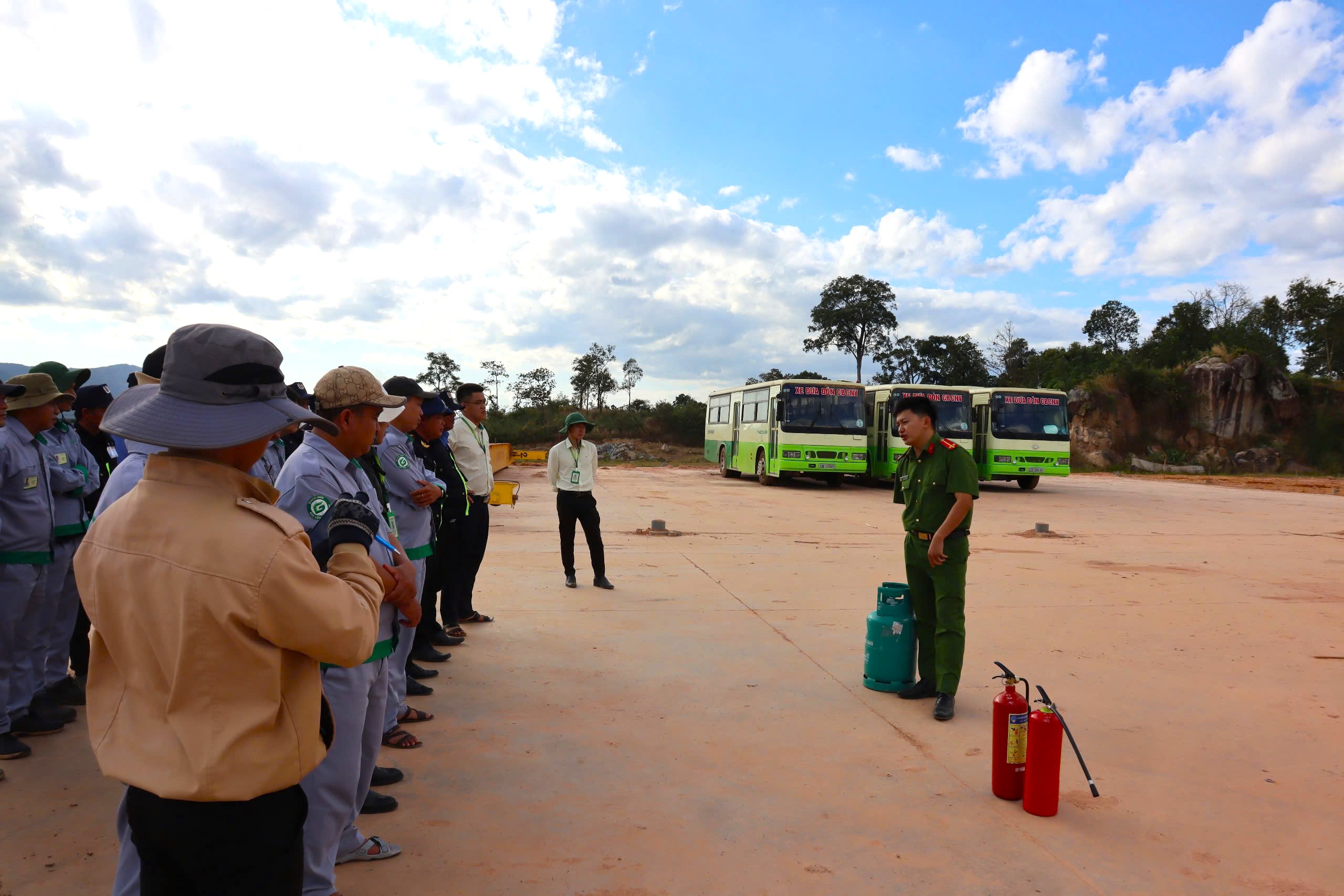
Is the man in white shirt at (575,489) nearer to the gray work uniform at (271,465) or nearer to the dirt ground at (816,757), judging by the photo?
the dirt ground at (816,757)

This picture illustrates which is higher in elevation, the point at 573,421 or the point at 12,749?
the point at 573,421

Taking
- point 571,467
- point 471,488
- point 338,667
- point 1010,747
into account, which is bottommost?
point 1010,747

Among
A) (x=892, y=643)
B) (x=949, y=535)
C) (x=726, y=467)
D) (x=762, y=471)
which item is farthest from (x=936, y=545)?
(x=726, y=467)

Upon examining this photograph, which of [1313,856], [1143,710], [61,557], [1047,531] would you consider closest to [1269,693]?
[1143,710]

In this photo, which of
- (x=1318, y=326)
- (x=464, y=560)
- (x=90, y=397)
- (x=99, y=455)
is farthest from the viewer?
(x=1318, y=326)

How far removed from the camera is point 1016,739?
360 cm

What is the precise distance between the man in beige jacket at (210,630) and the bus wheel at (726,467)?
25.1m

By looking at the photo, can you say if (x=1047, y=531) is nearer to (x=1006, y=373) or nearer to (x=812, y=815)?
(x=812, y=815)

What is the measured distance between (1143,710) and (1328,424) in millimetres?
43884

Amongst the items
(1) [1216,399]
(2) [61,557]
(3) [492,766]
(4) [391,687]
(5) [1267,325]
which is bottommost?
(3) [492,766]

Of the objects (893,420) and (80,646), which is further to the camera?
(893,420)

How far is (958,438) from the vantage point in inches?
810

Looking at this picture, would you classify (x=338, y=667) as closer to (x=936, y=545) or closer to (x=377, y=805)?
(x=377, y=805)

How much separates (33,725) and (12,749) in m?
0.30
